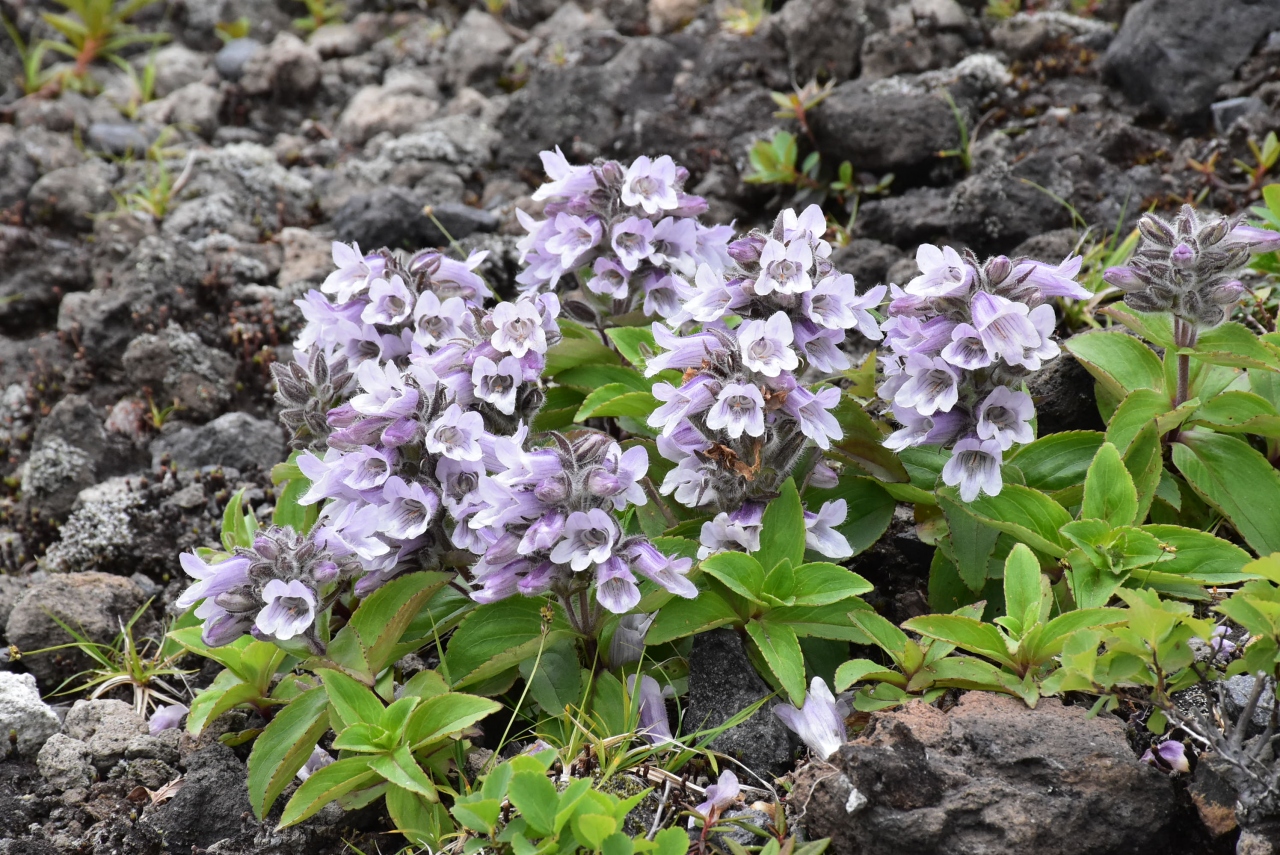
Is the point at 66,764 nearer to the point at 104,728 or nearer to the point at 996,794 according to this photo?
the point at 104,728

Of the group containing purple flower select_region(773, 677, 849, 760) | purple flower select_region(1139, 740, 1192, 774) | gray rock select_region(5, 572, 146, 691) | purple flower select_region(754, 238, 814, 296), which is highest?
purple flower select_region(754, 238, 814, 296)

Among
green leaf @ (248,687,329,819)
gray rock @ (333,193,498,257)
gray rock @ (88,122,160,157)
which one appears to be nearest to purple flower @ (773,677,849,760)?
green leaf @ (248,687,329,819)

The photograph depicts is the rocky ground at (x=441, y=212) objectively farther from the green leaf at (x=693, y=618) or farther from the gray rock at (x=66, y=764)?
the green leaf at (x=693, y=618)

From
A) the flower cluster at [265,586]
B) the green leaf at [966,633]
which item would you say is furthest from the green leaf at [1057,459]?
the flower cluster at [265,586]

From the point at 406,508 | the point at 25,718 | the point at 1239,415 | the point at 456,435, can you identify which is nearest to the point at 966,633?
the point at 1239,415

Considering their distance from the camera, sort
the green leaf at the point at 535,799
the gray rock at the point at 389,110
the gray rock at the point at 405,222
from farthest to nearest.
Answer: the gray rock at the point at 389,110
the gray rock at the point at 405,222
the green leaf at the point at 535,799

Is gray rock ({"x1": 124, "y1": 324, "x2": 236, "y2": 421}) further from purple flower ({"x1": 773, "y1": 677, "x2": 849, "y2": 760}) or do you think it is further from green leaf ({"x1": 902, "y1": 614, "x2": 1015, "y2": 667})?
green leaf ({"x1": 902, "y1": 614, "x2": 1015, "y2": 667})

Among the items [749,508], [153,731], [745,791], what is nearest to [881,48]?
[749,508]
